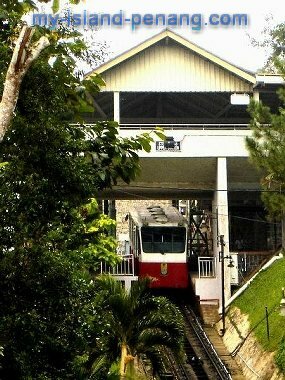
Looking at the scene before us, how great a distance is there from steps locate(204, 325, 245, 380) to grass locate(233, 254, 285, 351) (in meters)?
1.08

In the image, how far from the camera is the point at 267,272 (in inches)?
940

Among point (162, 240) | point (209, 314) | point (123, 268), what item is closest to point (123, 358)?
point (209, 314)

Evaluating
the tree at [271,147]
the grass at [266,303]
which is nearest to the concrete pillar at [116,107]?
the grass at [266,303]

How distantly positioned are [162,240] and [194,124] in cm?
481

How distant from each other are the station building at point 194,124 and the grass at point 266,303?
123 centimetres

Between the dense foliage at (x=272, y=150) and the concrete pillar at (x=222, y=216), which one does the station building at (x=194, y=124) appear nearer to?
the concrete pillar at (x=222, y=216)

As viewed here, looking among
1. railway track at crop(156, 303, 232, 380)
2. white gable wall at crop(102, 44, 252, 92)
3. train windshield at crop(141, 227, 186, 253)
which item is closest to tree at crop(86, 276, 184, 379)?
railway track at crop(156, 303, 232, 380)

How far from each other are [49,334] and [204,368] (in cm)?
1279

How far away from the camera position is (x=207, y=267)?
28.2 m

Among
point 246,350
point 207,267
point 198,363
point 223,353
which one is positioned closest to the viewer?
point 246,350

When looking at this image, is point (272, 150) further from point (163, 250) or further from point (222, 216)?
point (163, 250)

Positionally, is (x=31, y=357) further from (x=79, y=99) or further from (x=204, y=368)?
(x=204, y=368)

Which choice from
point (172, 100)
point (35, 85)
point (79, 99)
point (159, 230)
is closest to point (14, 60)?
point (35, 85)

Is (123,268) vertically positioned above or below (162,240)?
below
